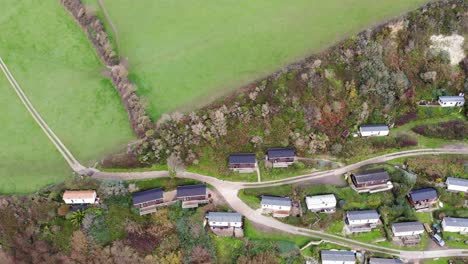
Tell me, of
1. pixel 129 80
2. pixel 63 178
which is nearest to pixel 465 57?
pixel 129 80

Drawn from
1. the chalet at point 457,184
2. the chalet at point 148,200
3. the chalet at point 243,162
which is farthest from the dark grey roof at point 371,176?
the chalet at point 148,200

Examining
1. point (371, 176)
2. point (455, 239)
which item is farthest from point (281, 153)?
point (455, 239)

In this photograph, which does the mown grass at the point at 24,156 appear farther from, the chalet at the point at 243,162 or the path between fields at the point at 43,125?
the chalet at the point at 243,162

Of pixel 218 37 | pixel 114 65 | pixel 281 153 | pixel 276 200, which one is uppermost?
pixel 218 37

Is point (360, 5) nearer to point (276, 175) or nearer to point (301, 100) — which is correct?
point (301, 100)

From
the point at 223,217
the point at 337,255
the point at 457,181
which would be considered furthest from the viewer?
the point at 457,181

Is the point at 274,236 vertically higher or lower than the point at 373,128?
lower

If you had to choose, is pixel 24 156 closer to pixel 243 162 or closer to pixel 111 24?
pixel 111 24
